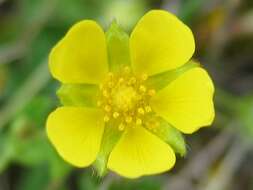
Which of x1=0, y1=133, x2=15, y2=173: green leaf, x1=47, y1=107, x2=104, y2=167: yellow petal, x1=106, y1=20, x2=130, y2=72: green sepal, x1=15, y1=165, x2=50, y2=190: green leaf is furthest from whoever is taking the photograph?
x1=15, y1=165, x2=50, y2=190: green leaf

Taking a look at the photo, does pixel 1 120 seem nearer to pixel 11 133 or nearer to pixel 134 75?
pixel 11 133

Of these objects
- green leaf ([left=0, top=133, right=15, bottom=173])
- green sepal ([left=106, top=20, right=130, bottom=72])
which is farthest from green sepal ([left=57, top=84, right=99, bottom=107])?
green leaf ([left=0, top=133, right=15, bottom=173])

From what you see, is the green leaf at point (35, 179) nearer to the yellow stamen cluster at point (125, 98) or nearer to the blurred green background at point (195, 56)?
the blurred green background at point (195, 56)

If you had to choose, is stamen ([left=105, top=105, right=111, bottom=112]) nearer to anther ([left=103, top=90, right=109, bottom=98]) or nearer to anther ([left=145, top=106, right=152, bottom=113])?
anther ([left=103, top=90, right=109, bottom=98])

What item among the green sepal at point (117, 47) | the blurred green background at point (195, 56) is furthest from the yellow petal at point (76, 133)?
the blurred green background at point (195, 56)

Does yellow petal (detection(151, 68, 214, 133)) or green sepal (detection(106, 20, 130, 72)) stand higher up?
green sepal (detection(106, 20, 130, 72))

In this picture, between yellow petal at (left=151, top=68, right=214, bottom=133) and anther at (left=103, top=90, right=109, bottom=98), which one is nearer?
yellow petal at (left=151, top=68, right=214, bottom=133)
